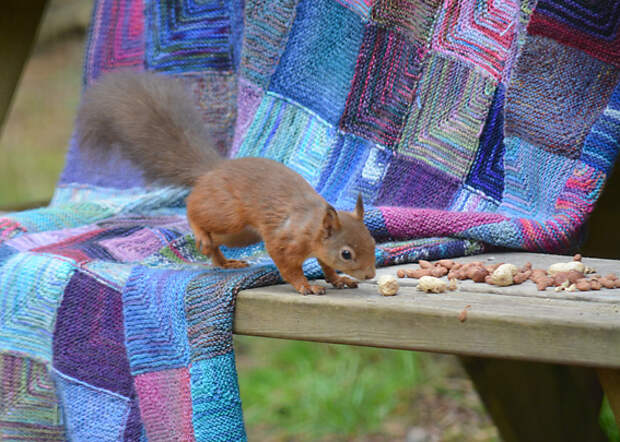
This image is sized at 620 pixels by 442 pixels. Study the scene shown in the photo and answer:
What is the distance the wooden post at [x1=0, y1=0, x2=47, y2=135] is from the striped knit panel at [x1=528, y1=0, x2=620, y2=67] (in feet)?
4.24

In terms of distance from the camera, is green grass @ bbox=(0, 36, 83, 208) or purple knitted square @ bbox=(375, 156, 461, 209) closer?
purple knitted square @ bbox=(375, 156, 461, 209)

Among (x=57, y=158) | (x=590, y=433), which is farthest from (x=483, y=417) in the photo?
(x=57, y=158)

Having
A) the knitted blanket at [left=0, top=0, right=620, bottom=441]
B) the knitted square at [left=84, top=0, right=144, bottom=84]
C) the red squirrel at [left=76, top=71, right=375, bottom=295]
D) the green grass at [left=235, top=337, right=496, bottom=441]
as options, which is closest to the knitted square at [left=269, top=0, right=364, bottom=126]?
the knitted blanket at [left=0, top=0, right=620, bottom=441]

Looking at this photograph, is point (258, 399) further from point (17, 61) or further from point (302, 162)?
point (17, 61)

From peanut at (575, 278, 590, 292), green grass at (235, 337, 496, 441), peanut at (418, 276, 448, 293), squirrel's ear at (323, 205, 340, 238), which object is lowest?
green grass at (235, 337, 496, 441)

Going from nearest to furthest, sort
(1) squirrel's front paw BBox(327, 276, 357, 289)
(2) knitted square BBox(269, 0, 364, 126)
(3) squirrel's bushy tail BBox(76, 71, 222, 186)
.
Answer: (1) squirrel's front paw BBox(327, 276, 357, 289) → (3) squirrel's bushy tail BBox(76, 71, 222, 186) → (2) knitted square BBox(269, 0, 364, 126)

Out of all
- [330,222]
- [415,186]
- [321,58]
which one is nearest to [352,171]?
[415,186]

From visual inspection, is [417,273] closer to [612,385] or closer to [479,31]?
[612,385]

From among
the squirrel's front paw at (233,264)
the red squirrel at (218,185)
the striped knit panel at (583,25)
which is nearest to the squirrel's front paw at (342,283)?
the red squirrel at (218,185)

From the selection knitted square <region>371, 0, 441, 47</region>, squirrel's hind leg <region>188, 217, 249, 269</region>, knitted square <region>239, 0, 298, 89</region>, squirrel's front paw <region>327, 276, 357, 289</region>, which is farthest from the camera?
knitted square <region>239, 0, 298, 89</region>

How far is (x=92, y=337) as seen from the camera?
1.24m

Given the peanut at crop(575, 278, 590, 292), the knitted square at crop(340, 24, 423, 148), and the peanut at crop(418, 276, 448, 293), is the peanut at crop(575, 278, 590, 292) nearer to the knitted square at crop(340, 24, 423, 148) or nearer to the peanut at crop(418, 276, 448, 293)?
the peanut at crop(418, 276, 448, 293)

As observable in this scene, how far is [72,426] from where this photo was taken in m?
1.26

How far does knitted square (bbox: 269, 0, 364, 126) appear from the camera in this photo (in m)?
1.75
